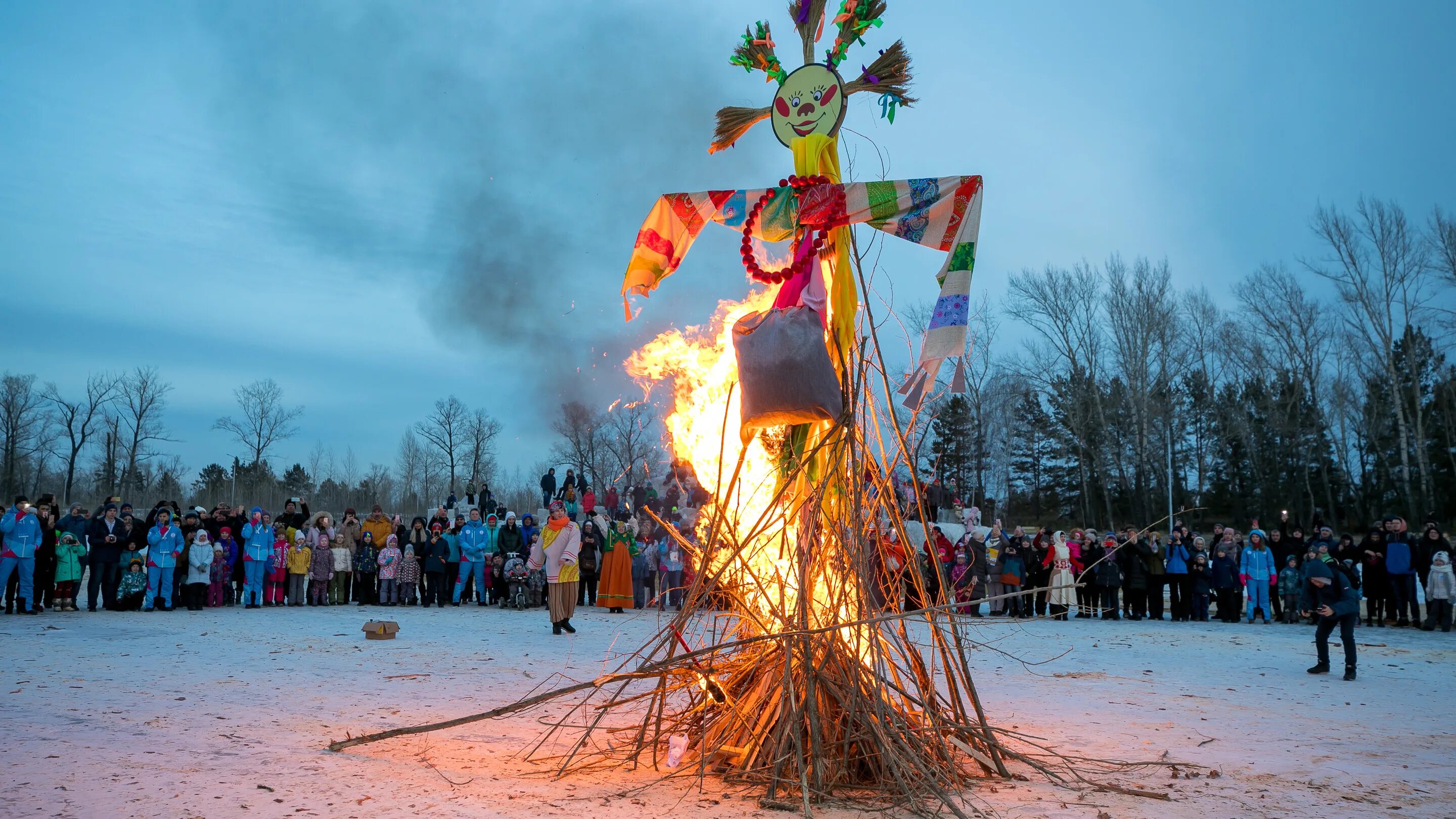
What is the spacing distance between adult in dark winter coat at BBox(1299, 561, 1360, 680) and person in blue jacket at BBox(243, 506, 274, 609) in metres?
13.9

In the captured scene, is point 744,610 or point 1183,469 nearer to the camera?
point 744,610

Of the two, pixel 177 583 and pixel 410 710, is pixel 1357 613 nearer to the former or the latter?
pixel 410 710

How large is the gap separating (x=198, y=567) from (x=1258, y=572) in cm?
1624

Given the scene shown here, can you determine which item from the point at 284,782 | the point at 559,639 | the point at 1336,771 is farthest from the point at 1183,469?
the point at 284,782

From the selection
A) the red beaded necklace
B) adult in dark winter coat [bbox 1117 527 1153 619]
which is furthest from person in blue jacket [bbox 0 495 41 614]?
adult in dark winter coat [bbox 1117 527 1153 619]

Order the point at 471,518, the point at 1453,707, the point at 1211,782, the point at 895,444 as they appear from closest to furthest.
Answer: the point at 1211,782
the point at 895,444
the point at 1453,707
the point at 471,518

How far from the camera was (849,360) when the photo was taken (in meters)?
4.89

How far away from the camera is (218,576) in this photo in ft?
47.4

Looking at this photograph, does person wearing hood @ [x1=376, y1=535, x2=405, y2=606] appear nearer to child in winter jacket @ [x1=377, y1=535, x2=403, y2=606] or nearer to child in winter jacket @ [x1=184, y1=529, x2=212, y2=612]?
child in winter jacket @ [x1=377, y1=535, x2=403, y2=606]

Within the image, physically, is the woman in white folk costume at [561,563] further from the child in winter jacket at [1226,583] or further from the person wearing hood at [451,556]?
the child in winter jacket at [1226,583]

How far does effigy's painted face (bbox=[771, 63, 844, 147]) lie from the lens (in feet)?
16.9

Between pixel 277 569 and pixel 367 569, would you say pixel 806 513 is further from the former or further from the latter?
pixel 367 569

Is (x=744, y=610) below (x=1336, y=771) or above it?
above

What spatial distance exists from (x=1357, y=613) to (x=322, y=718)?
8.68 metres
